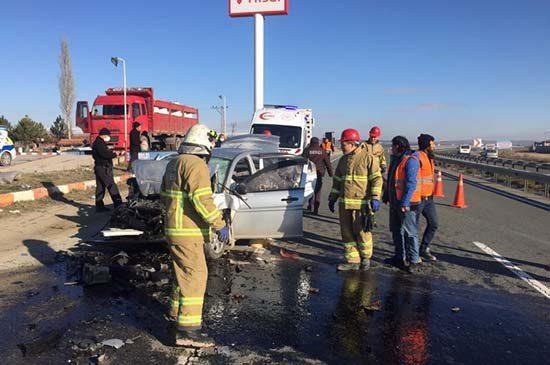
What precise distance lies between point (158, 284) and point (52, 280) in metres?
1.38

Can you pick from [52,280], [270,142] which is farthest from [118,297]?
[270,142]

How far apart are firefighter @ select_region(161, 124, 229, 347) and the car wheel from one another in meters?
2.07

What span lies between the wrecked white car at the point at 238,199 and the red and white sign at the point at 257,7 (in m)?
18.5

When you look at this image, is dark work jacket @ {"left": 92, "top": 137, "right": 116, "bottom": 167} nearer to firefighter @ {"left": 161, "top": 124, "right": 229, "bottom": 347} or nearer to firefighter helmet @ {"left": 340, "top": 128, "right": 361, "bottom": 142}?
firefighter helmet @ {"left": 340, "top": 128, "right": 361, "bottom": 142}

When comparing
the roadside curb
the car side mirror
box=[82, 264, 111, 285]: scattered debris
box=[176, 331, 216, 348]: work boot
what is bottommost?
box=[176, 331, 216, 348]: work boot

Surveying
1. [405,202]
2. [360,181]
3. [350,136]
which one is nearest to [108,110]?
[350,136]

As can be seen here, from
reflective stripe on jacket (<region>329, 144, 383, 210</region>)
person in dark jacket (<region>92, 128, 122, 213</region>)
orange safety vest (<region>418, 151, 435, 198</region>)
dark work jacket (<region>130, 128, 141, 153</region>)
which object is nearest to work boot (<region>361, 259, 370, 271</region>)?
reflective stripe on jacket (<region>329, 144, 383, 210</region>)

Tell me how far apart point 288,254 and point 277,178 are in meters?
1.22

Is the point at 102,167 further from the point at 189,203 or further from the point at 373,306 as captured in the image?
the point at 373,306

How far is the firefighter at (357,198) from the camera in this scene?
561cm

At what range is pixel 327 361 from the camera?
10.8 ft

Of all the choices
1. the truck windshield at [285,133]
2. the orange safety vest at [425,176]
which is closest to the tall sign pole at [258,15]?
the truck windshield at [285,133]

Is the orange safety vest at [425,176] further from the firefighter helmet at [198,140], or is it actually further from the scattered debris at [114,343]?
the scattered debris at [114,343]

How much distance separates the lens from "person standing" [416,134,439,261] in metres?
5.96
